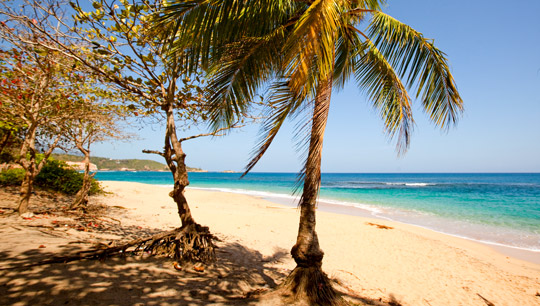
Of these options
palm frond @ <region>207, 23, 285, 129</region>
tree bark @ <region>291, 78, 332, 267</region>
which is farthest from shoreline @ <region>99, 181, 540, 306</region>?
palm frond @ <region>207, 23, 285, 129</region>

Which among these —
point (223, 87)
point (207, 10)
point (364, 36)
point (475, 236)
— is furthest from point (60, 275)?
point (475, 236)

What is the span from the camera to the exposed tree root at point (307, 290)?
3.08 meters

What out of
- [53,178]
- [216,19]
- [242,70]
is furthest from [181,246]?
[53,178]

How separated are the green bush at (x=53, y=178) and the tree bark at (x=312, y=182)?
10646 millimetres

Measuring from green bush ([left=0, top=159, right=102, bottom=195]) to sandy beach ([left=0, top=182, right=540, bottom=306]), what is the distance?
3.02m

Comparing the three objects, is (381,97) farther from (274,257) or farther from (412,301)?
(274,257)

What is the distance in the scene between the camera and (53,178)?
9.53 m

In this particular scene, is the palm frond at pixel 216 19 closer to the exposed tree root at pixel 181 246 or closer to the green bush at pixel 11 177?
the exposed tree root at pixel 181 246

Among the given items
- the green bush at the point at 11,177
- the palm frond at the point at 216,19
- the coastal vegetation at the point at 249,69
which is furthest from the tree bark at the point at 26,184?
the green bush at the point at 11,177

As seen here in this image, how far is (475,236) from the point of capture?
10.1 meters

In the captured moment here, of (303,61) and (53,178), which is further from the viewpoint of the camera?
(53,178)

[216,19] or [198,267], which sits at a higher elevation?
[216,19]

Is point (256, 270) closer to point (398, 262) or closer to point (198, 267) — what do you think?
point (198, 267)

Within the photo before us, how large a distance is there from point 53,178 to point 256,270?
964cm
